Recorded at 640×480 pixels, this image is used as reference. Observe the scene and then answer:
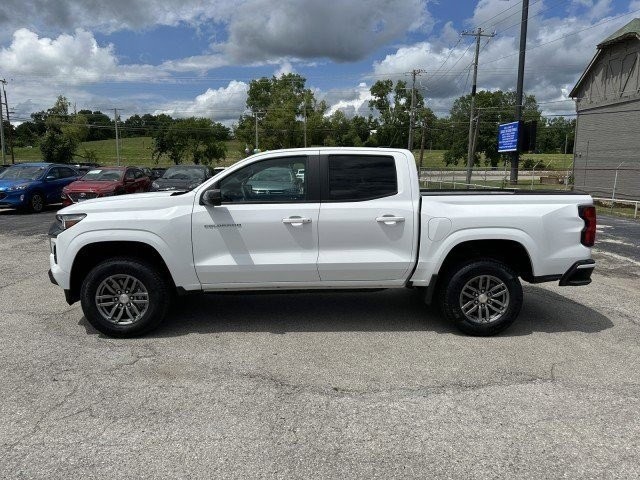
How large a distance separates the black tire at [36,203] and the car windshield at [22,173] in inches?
26.5

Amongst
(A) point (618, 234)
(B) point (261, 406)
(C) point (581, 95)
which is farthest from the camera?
(C) point (581, 95)

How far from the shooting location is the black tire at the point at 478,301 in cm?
503

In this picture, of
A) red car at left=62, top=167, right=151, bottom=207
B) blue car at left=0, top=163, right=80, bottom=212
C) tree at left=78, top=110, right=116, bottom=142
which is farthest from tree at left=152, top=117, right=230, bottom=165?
red car at left=62, top=167, right=151, bottom=207

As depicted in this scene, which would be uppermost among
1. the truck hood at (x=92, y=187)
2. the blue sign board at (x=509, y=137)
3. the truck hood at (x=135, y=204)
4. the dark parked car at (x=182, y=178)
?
the blue sign board at (x=509, y=137)

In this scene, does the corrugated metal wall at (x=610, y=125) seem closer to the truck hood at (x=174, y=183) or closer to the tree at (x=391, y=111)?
the truck hood at (x=174, y=183)

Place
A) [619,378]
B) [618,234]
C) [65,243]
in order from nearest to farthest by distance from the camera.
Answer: [619,378] → [65,243] → [618,234]

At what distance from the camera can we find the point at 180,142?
76812mm

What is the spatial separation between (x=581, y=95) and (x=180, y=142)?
6022cm

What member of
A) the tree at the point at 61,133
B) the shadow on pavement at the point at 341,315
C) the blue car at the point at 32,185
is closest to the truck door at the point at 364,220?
the shadow on pavement at the point at 341,315

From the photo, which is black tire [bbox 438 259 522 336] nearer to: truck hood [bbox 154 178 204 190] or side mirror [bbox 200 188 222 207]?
side mirror [bbox 200 188 222 207]

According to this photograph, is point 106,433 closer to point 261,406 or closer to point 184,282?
point 261,406

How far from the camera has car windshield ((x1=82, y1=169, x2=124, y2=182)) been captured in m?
16.3

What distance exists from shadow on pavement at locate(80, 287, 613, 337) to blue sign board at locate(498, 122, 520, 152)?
791 inches

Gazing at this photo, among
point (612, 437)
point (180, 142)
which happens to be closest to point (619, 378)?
point (612, 437)
